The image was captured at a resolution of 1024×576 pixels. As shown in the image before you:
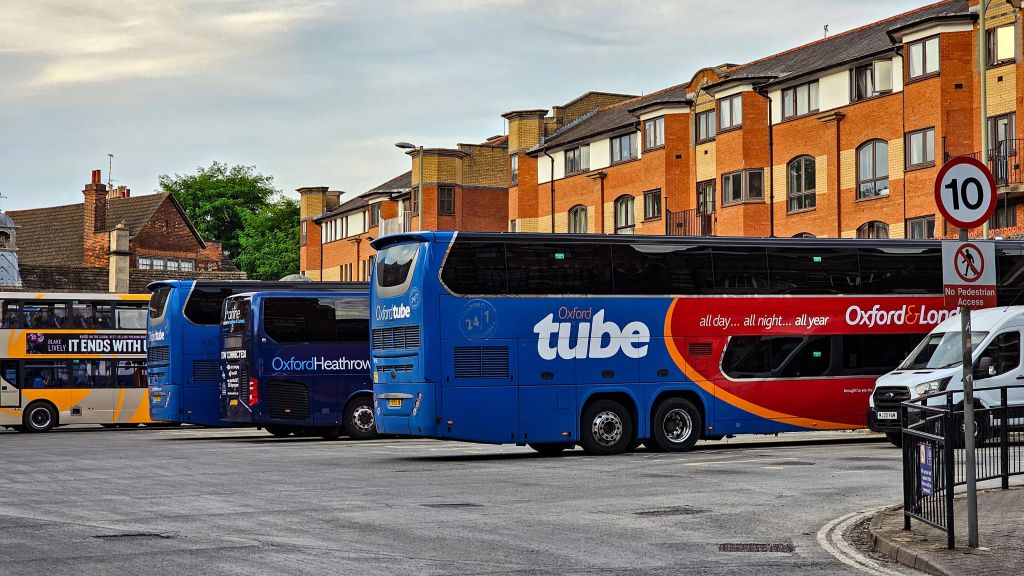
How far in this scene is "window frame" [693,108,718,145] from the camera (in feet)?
175

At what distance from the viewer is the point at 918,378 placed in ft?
76.5

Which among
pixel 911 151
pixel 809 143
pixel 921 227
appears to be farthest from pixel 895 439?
pixel 809 143

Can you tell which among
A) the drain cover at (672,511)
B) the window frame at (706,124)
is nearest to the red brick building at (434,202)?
the window frame at (706,124)

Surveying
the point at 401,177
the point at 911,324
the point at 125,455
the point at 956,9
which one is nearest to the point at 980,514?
the point at 911,324

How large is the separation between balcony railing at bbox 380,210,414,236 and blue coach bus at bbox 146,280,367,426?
4006 cm

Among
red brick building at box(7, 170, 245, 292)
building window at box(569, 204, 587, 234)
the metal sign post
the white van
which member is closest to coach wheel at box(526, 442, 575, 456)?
the white van

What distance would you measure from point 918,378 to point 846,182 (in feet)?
78.5

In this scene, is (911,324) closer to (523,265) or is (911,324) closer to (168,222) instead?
(523,265)

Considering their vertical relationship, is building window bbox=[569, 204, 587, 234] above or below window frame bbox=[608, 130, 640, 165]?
below

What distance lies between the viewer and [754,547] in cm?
1178

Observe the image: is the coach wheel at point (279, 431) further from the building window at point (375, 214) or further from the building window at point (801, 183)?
the building window at point (375, 214)

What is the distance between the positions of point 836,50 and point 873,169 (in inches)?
242

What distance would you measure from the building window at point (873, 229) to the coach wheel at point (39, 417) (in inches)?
998

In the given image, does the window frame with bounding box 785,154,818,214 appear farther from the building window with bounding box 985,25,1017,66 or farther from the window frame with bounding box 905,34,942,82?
the building window with bounding box 985,25,1017,66
